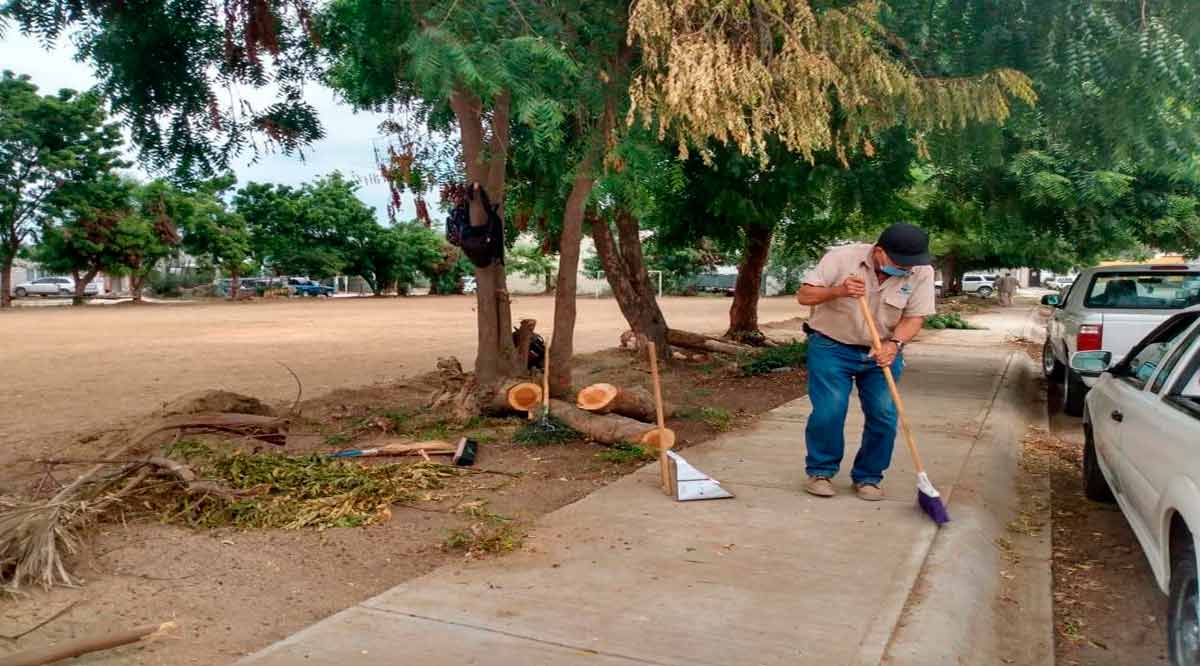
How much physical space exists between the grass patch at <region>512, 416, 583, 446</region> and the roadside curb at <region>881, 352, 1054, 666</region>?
2983mm

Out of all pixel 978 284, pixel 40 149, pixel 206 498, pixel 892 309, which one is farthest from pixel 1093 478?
pixel 978 284

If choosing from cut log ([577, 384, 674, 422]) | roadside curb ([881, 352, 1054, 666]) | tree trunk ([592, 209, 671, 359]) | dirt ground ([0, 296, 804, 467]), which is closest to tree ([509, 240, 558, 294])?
dirt ground ([0, 296, 804, 467])

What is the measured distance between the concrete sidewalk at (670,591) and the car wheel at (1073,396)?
15.0 feet

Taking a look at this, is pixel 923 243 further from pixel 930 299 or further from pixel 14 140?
pixel 14 140

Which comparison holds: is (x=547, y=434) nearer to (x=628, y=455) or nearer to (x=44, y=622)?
(x=628, y=455)

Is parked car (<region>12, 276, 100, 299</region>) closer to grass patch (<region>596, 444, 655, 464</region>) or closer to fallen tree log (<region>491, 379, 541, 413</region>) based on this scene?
fallen tree log (<region>491, 379, 541, 413</region>)

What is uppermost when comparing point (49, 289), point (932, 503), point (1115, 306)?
point (1115, 306)

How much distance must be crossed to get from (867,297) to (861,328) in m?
0.20

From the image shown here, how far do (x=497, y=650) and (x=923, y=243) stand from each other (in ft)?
10.6

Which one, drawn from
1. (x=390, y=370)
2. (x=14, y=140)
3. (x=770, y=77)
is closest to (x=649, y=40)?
(x=770, y=77)

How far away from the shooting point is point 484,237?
357 inches

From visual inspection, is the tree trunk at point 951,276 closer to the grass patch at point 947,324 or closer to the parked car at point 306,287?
the grass patch at point 947,324

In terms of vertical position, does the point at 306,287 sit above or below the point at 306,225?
below

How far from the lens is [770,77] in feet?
20.8
